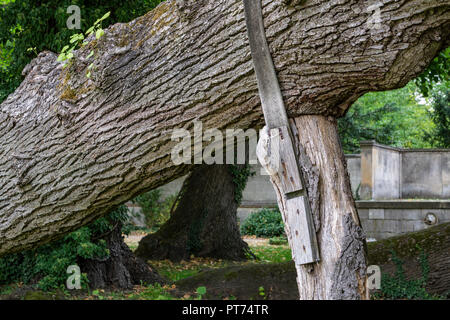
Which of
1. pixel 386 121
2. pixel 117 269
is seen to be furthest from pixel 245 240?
pixel 386 121

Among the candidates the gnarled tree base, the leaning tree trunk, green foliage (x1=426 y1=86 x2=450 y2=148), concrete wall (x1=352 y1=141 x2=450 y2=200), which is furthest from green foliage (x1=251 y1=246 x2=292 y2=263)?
green foliage (x1=426 y1=86 x2=450 y2=148)

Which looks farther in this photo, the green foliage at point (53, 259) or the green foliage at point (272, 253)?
the green foliage at point (272, 253)

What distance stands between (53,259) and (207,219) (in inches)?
184

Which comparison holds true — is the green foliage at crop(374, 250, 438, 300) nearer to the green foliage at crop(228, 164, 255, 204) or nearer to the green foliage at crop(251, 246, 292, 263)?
the green foliage at crop(251, 246, 292, 263)

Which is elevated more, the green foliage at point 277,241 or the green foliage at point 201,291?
the green foliage at point 201,291

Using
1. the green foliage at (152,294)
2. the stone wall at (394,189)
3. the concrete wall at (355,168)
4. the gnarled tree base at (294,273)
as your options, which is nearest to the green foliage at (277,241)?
the stone wall at (394,189)

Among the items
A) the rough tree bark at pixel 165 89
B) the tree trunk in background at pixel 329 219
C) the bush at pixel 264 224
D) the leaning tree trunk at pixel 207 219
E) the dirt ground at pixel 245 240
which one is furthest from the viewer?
the bush at pixel 264 224

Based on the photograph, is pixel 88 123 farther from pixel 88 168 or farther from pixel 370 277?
pixel 370 277

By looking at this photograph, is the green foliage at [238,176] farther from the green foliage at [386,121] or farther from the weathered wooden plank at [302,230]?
the green foliage at [386,121]

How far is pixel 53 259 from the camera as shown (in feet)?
23.8

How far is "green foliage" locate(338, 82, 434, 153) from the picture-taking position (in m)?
21.3

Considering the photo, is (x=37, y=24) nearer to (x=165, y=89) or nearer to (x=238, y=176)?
(x=165, y=89)

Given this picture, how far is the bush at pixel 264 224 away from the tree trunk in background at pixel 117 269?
870cm

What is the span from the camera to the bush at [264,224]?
16703mm
